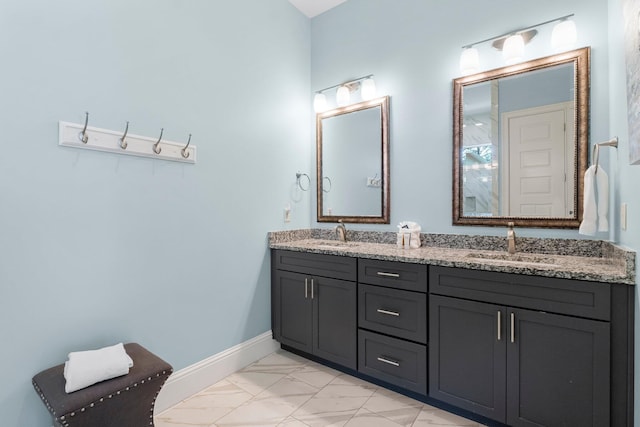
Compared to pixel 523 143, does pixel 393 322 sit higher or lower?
lower

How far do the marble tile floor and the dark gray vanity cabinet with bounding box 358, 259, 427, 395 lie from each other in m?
0.13

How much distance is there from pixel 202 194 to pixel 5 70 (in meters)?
1.07

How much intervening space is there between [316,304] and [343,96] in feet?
5.72

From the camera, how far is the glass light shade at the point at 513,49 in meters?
1.99

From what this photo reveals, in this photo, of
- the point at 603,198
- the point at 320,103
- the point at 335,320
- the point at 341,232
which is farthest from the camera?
the point at 320,103

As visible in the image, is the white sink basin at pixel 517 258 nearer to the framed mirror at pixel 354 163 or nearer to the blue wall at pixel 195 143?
the blue wall at pixel 195 143

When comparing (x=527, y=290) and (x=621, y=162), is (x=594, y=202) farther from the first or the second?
(x=527, y=290)

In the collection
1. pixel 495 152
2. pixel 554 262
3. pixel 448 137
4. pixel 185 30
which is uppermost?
pixel 185 30

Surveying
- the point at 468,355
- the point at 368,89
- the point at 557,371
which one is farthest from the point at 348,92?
the point at 557,371

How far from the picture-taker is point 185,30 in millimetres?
2059

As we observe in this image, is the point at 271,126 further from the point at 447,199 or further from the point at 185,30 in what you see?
the point at 447,199

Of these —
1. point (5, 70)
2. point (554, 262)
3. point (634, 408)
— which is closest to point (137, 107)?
point (5, 70)

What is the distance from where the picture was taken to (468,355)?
5.76 feet

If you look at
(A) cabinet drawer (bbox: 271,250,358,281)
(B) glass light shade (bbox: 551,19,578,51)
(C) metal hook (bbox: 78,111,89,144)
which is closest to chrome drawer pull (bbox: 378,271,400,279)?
(A) cabinet drawer (bbox: 271,250,358,281)
